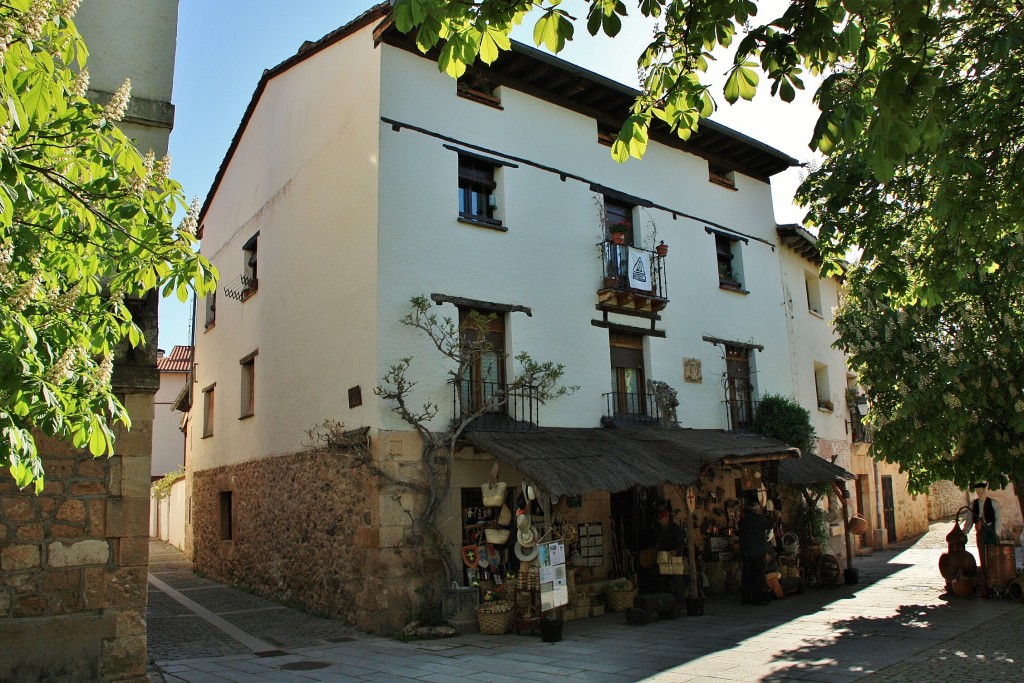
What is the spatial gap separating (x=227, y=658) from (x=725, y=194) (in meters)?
12.8

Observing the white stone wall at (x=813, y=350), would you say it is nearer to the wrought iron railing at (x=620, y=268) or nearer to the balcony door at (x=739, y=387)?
the balcony door at (x=739, y=387)

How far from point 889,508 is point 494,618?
16.4 m

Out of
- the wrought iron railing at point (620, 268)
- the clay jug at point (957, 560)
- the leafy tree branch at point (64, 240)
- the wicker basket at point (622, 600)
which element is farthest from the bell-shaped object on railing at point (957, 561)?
the leafy tree branch at point (64, 240)

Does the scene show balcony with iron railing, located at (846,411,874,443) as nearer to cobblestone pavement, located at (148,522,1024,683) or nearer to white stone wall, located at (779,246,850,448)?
white stone wall, located at (779,246,850,448)

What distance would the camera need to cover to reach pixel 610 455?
10664 mm

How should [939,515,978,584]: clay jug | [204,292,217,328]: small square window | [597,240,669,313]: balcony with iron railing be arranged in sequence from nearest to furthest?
1. [939,515,978,584]: clay jug
2. [597,240,669,313]: balcony with iron railing
3. [204,292,217,328]: small square window

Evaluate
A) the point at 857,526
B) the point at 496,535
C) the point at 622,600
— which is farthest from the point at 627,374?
the point at 857,526

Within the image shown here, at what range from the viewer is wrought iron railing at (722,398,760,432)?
14970 mm

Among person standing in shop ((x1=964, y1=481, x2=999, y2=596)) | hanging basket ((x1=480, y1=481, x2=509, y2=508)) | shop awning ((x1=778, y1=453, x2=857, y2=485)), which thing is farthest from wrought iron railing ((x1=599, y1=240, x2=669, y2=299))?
person standing in shop ((x1=964, y1=481, x2=999, y2=596))

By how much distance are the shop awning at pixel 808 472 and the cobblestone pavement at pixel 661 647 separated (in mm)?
1933

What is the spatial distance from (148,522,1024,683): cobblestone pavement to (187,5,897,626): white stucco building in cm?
121

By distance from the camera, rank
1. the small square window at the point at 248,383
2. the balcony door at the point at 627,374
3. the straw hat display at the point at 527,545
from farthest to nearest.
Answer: the small square window at the point at 248,383, the balcony door at the point at 627,374, the straw hat display at the point at 527,545

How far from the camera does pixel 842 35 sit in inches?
139

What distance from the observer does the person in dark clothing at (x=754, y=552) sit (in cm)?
1181
